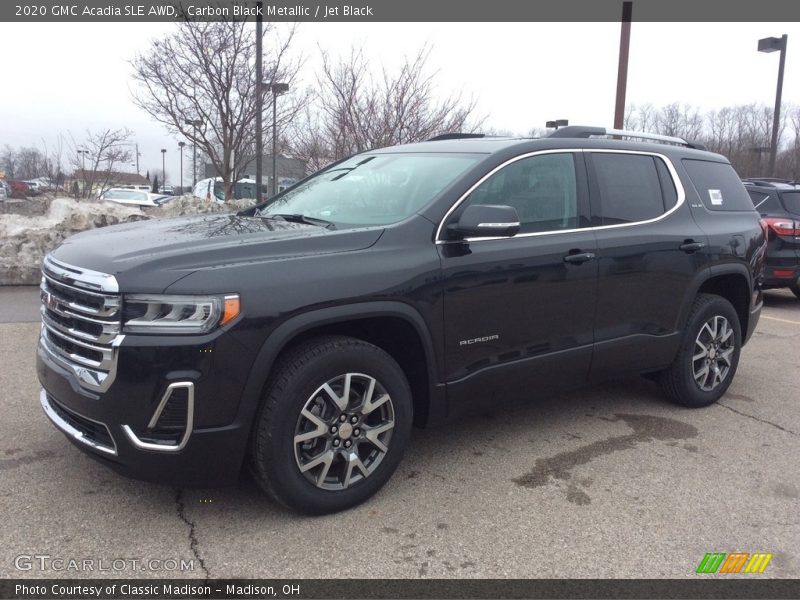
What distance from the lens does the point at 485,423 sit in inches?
177

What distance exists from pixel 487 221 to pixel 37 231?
8.11m

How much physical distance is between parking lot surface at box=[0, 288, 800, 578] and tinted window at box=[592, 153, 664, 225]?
1431 millimetres

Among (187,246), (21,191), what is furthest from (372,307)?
(21,191)

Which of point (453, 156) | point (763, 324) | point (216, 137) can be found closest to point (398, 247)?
point (453, 156)

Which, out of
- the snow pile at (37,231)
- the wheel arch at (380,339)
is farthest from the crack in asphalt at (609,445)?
the snow pile at (37,231)

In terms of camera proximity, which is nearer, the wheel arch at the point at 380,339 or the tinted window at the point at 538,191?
the wheel arch at the point at 380,339

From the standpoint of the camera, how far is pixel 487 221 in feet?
10.9

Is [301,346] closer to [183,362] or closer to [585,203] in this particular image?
[183,362]

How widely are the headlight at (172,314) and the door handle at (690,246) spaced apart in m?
3.22

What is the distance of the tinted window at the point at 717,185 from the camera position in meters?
4.90

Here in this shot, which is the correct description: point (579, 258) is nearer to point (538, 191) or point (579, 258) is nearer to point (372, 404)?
point (538, 191)

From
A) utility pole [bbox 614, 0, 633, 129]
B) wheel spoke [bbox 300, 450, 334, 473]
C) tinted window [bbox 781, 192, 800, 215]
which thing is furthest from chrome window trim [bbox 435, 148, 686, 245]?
utility pole [bbox 614, 0, 633, 129]

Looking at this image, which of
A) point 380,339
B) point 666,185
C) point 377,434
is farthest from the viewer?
point 666,185

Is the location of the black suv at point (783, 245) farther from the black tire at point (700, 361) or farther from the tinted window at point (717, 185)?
the black tire at point (700, 361)
